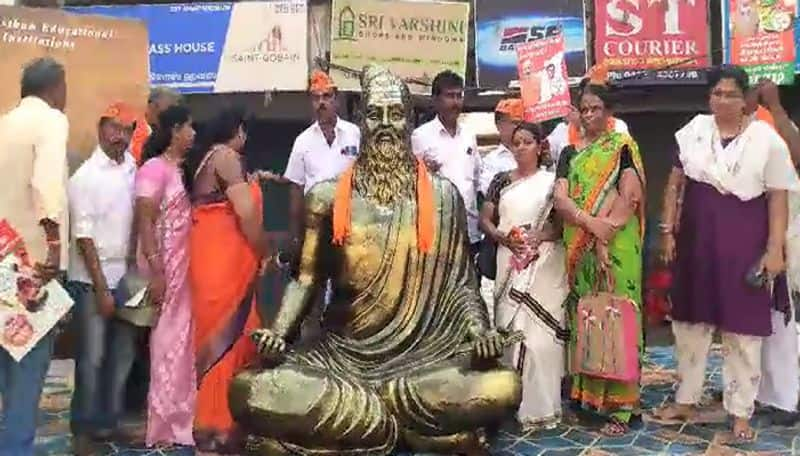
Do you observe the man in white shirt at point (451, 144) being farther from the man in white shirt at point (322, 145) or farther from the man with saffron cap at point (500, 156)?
the man in white shirt at point (322, 145)

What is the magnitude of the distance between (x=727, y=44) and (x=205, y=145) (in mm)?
6478

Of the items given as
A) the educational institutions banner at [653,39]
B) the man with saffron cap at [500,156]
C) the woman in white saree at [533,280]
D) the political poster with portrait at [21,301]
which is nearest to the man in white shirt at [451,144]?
the man with saffron cap at [500,156]

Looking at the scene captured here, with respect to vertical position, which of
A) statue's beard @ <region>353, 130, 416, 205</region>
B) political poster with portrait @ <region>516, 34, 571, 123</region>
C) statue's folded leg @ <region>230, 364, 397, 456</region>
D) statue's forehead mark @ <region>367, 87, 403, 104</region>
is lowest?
statue's folded leg @ <region>230, 364, 397, 456</region>

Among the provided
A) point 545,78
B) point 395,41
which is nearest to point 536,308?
point 545,78

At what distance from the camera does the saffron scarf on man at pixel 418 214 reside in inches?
189

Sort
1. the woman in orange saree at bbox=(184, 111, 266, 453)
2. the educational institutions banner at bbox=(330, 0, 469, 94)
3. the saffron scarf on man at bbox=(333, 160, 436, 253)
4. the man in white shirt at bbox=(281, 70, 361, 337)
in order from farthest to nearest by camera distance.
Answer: the educational institutions banner at bbox=(330, 0, 469, 94) → the man in white shirt at bbox=(281, 70, 361, 337) → the woman in orange saree at bbox=(184, 111, 266, 453) → the saffron scarf on man at bbox=(333, 160, 436, 253)

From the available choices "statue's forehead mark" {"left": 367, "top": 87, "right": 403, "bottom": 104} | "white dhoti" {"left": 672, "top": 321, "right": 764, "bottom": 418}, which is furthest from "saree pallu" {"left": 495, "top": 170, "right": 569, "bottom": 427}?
"statue's forehead mark" {"left": 367, "top": 87, "right": 403, "bottom": 104}

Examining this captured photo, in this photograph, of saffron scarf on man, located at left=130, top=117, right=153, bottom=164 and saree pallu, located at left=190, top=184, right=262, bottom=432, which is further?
saffron scarf on man, located at left=130, top=117, right=153, bottom=164

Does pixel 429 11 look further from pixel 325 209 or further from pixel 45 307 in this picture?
pixel 45 307

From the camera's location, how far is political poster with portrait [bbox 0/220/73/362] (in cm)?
445

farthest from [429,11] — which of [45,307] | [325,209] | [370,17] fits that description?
[45,307]

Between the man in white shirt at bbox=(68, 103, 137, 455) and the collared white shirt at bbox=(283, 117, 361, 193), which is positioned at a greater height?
the collared white shirt at bbox=(283, 117, 361, 193)

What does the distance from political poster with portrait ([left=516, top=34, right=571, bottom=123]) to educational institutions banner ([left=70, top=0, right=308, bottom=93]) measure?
3.10 metres

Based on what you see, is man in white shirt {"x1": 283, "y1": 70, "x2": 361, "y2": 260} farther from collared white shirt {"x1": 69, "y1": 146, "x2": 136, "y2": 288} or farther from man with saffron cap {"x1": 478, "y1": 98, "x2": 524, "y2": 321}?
collared white shirt {"x1": 69, "y1": 146, "x2": 136, "y2": 288}
